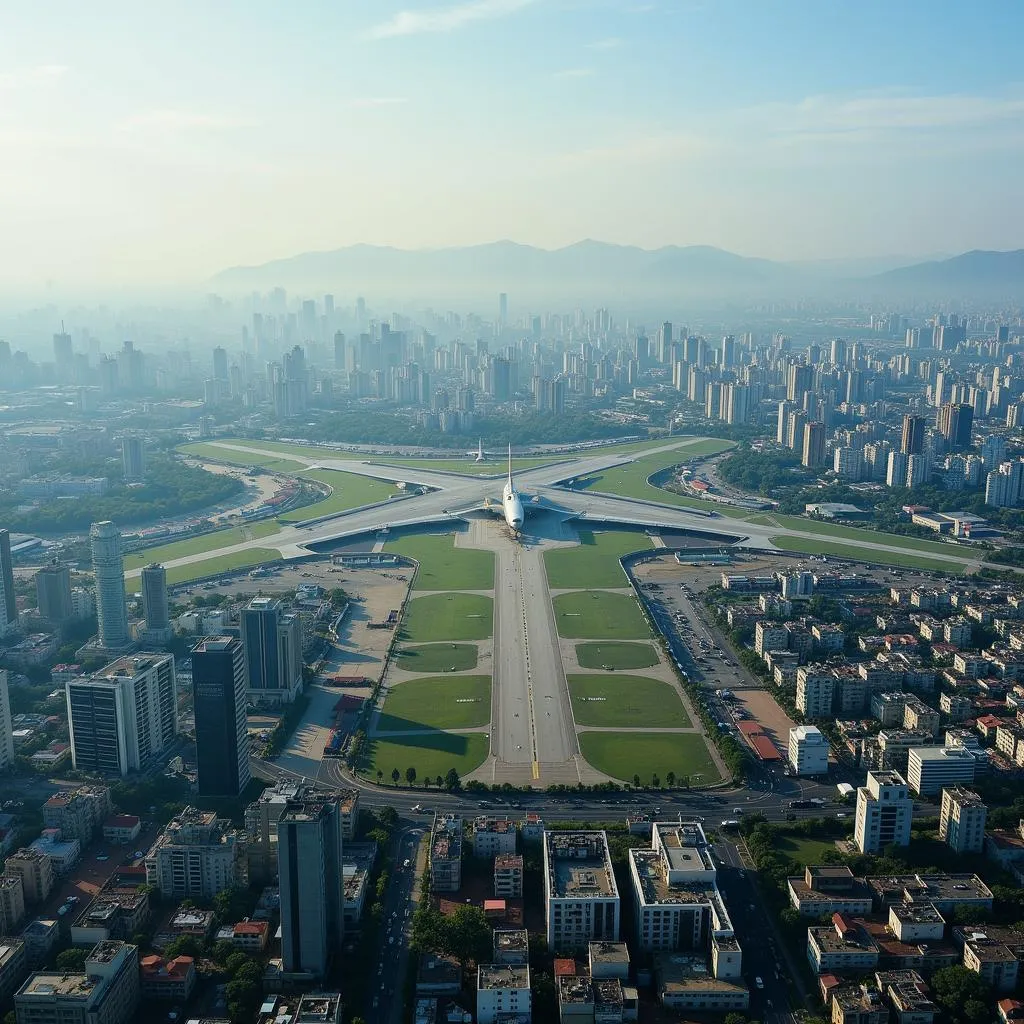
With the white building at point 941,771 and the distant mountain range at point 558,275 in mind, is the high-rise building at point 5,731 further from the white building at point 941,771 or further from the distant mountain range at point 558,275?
the distant mountain range at point 558,275

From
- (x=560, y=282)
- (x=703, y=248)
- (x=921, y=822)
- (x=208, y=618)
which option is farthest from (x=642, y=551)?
(x=703, y=248)

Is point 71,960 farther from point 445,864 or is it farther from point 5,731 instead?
point 5,731

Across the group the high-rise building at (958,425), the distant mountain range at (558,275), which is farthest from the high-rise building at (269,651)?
the distant mountain range at (558,275)

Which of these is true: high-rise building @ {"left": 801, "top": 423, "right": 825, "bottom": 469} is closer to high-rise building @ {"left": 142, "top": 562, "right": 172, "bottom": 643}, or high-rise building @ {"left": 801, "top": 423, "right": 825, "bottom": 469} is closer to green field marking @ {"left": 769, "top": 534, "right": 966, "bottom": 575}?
green field marking @ {"left": 769, "top": 534, "right": 966, "bottom": 575}

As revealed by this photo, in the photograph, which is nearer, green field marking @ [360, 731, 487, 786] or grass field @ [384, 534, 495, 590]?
green field marking @ [360, 731, 487, 786]

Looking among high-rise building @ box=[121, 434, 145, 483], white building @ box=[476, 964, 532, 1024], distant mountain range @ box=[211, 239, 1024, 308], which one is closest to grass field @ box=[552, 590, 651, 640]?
white building @ box=[476, 964, 532, 1024]

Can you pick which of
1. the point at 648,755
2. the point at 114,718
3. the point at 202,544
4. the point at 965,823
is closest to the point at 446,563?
the point at 202,544

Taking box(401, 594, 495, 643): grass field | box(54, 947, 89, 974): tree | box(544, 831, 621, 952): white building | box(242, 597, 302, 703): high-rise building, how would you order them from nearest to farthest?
box(54, 947, 89, 974): tree → box(544, 831, 621, 952): white building → box(242, 597, 302, 703): high-rise building → box(401, 594, 495, 643): grass field
